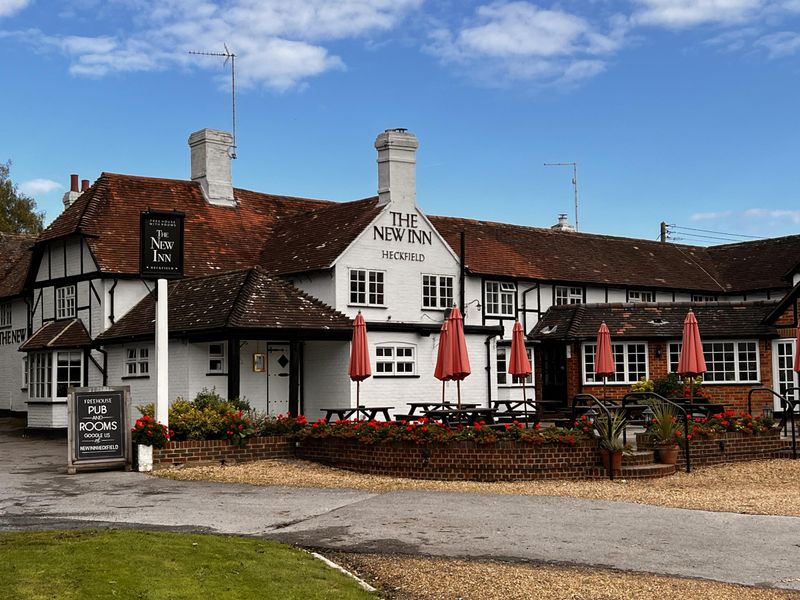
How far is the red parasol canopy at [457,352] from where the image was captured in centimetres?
1988

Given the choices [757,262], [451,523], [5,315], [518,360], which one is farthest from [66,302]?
[757,262]

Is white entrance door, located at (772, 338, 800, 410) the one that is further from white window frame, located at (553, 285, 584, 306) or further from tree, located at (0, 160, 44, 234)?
tree, located at (0, 160, 44, 234)

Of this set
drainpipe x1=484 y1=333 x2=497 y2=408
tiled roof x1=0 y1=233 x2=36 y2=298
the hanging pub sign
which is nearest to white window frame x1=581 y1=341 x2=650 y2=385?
drainpipe x1=484 y1=333 x2=497 y2=408

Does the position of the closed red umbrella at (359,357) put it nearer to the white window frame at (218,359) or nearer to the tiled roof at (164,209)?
the white window frame at (218,359)

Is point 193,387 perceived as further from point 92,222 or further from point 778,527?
point 778,527

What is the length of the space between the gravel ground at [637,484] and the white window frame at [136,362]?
8696 mm

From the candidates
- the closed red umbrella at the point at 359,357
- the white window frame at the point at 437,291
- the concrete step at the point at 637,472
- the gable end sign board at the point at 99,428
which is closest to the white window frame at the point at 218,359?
the closed red umbrella at the point at 359,357

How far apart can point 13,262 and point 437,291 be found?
19.0 metres

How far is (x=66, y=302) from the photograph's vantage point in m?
29.8

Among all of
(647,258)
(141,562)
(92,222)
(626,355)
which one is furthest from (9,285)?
(141,562)

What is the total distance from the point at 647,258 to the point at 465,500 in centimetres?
2886

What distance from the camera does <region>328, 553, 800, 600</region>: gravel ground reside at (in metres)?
8.53

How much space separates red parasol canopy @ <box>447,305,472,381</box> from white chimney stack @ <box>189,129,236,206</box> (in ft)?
49.0

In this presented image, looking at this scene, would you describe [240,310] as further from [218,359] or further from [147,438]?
[147,438]
